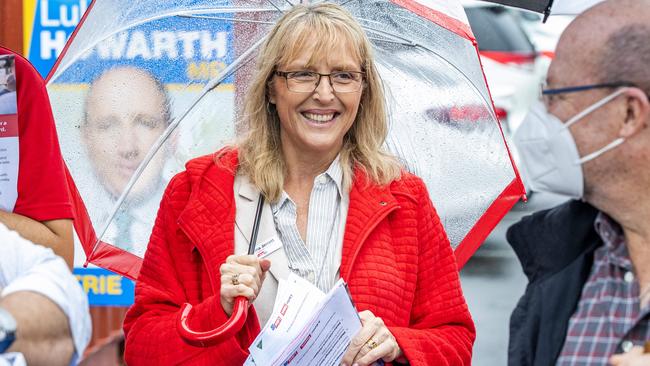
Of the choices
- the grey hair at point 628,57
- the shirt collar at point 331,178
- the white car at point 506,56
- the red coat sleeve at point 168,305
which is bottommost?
the white car at point 506,56

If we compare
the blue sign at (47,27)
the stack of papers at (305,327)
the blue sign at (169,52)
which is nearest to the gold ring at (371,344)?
the stack of papers at (305,327)

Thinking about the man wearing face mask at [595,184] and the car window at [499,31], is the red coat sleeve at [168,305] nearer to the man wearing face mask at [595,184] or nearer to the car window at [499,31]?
the man wearing face mask at [595,184]

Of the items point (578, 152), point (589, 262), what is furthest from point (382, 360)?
point (578, 152)

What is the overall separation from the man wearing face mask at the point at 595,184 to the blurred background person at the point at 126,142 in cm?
160

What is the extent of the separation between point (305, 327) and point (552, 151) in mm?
838

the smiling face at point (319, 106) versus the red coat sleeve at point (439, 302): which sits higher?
the smiling face at point (319, 106)

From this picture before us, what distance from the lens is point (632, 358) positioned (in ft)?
8.44

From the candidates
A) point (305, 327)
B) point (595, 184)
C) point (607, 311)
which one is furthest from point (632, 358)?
point (305, 327)

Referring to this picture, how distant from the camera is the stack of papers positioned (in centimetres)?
319

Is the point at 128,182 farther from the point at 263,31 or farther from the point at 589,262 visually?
the point at 589,262

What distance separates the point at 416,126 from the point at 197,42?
2.73ft

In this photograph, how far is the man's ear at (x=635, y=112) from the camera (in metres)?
2.67

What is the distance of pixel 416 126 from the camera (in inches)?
167

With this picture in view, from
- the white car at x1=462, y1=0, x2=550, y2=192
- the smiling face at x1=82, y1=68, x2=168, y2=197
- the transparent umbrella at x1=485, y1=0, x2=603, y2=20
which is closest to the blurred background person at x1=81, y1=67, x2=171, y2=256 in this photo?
the smiling face at x1=82, y1=68, x2=168, y2=197
